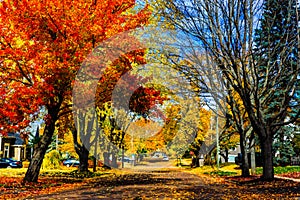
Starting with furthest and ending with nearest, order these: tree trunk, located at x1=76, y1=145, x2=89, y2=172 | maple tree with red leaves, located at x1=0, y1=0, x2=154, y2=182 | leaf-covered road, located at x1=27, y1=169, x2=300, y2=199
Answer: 1. tree trunk, located at x1=76, y1=145, x2=89, y2=172
2. maple tree with red leaves, located at x1=0, y1=0, x2=154, y2=182
3. leaf-covered road, located at x1=27, y1=169, x2=300, y2=199

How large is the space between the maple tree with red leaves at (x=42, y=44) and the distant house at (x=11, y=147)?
123 feet

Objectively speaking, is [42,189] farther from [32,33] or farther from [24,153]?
[24,153]

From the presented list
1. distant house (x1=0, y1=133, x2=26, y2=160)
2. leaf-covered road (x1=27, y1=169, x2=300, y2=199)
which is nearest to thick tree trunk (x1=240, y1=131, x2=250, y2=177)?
leaf-covered road (x1=27, y1=169, x2=300, y2=199)

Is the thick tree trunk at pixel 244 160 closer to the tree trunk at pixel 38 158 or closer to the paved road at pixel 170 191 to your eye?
the paved road at pixel 170 191

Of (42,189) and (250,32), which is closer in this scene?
(42,189)

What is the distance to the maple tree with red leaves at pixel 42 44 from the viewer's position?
14.5 metres

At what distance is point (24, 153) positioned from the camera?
58781mm

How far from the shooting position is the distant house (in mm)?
50412

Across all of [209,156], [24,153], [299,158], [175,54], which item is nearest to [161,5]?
[175,54]

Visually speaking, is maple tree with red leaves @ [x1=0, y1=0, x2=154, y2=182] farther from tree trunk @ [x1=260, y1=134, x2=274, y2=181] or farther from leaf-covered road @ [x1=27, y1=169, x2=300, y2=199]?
tree trunk @ [x1=260, y1=134, x2=274, y2=181]

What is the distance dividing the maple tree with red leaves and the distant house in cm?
3744

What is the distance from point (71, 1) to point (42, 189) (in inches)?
301

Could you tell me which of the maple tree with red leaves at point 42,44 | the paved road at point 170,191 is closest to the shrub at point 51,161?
the paved road at point 170,191

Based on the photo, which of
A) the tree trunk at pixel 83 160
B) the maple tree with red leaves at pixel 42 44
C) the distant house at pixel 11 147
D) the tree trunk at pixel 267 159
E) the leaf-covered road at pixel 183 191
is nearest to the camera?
the leaf-covered road at pixel 183 191
